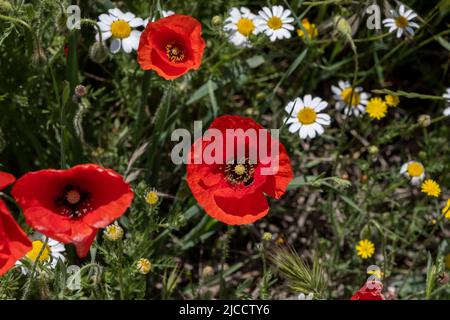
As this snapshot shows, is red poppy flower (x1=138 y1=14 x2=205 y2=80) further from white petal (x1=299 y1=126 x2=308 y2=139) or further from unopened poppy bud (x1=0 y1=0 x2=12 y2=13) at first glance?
white petal (x1=299 y1=126 x2=308 y2=139)

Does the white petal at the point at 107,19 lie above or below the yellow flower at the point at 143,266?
above

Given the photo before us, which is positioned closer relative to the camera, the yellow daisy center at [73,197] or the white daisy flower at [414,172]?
the yellow daisy center at [73,197]

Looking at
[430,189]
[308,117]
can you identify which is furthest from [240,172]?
[430,189]

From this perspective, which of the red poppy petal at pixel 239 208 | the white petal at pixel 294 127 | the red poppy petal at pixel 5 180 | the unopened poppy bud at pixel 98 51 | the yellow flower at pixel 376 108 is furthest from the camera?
the yellow flower at pixel 376 108

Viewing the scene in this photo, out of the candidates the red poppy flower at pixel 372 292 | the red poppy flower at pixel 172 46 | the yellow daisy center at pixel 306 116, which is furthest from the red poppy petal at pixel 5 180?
the yellow daisy center at pixel 306 116

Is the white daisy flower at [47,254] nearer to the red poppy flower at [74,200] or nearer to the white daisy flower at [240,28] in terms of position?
the red poppy flower at [74,200]

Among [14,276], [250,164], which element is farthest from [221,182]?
[14,276]
